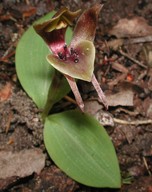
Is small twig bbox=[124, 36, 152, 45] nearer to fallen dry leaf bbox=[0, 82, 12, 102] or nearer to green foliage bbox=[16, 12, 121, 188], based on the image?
green foliage bbox=[16, 12, 121, 188]

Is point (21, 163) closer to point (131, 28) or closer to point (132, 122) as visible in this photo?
point (132, 122)

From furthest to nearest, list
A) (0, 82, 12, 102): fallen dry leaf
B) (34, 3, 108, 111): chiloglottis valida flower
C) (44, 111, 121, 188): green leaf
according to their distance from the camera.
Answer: (0, 82, 12, 102): fallen dry leaf < (44, 111, 121, 188): green leaf < (34, 3, 108, 111): chiloglottis valida flower

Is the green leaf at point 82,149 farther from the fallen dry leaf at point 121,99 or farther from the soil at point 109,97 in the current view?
the fallen dry leaf at point 121,99

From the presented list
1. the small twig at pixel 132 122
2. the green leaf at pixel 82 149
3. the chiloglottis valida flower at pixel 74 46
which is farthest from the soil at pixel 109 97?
the chiloglottis valida flower at pixel 74 46

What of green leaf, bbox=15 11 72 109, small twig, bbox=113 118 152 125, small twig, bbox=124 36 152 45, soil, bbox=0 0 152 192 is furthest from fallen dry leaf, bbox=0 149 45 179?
small twig, bbox=124 36 152 45

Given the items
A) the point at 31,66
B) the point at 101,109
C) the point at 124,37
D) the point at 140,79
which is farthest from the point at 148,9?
the point at 31,66

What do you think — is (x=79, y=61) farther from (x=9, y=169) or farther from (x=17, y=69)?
(x=9, y=169)
